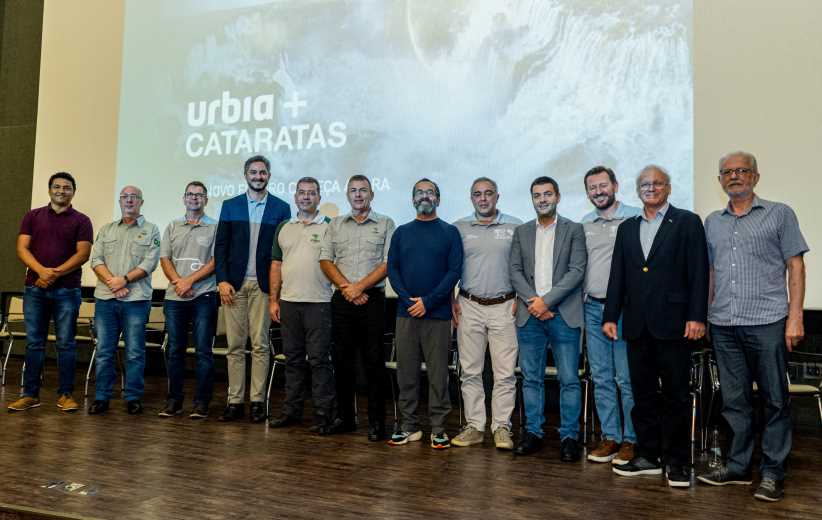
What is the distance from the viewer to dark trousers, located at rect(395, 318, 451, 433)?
371cm

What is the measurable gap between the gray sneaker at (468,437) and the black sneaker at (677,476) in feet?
3.63

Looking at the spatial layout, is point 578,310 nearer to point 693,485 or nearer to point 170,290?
point 693,485

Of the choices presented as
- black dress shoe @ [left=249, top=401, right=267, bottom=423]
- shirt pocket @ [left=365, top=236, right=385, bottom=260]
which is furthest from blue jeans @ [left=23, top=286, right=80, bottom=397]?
shirt pocket @ [left=365, top=236, right=385, bottom=260]

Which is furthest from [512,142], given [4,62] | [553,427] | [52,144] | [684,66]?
[4,62]

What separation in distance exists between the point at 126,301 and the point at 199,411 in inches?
35.6

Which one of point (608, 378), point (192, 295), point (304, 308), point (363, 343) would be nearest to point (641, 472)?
point (608, 378)

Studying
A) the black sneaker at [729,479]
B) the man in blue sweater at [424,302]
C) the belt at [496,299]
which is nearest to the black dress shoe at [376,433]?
the man in blue sweater at [424,302]

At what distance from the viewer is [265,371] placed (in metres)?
4.34

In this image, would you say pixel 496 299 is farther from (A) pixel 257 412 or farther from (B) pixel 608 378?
(A) pixel 257 412

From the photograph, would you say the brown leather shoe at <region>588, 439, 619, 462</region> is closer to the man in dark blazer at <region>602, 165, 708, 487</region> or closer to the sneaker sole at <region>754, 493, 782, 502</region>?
the man in dark blazer at <region>602, 165, 708, 487</region>

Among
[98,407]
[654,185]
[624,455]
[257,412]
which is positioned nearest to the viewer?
[654,185]

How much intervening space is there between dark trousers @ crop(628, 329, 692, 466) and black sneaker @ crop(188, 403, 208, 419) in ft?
8.96

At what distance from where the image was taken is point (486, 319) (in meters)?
3.71

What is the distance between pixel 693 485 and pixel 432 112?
3294mm
